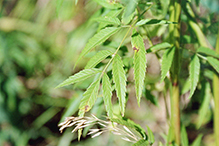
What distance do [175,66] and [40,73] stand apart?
4.24ft

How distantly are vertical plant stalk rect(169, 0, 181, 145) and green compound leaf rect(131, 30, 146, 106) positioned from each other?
0.47 ft

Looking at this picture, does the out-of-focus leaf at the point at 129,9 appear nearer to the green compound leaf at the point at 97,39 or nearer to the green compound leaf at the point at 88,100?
the green compound leaf at the point at 97,39

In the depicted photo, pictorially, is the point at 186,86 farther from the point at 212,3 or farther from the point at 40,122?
the point at 40,122

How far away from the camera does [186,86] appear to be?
0.77 metres

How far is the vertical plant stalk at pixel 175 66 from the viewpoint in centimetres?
56

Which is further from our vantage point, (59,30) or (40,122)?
(59,30)

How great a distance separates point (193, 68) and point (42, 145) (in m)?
1.58

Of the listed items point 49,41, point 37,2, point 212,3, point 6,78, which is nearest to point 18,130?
point 6,78

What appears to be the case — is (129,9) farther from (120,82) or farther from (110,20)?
(120,82)

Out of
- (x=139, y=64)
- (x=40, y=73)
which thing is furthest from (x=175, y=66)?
(x=40, y=73)

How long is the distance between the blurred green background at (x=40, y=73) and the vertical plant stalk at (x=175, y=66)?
75 cm

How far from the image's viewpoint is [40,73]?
5.58 feet

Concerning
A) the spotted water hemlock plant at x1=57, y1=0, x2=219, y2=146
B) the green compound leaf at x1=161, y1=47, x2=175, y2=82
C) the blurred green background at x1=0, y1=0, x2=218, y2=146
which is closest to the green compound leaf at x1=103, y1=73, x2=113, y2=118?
the spotted water hemlock plant at x1=57, y1=0, x2=219, y2=146

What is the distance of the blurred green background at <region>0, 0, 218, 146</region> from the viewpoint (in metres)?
1.48
